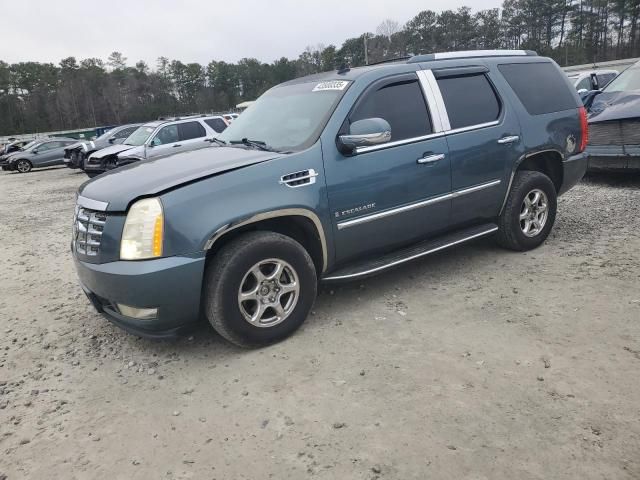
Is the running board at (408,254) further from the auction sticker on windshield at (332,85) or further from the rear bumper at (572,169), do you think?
the auction sticker on windshield at (332,85)

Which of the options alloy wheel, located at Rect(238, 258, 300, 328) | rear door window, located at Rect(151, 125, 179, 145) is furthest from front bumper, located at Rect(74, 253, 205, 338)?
rear door window, located at Rect(151, 125, 179, 145)

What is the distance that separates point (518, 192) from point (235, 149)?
2.70 m

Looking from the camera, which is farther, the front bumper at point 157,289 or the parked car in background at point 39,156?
the parked car in background at point 39,156

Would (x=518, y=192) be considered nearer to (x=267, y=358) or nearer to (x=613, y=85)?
(x=267, y=358)

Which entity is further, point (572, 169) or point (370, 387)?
point (572, 169)

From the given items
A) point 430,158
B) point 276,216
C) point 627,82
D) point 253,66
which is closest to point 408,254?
point 430,158

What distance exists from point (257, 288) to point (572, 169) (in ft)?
12.2

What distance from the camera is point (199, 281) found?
3131 millimetres

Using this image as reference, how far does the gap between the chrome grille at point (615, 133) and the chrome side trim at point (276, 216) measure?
5.72m

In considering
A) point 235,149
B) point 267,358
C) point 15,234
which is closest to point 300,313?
point 267,358

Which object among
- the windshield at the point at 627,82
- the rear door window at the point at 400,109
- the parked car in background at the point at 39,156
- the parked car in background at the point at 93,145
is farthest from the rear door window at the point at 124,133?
the rear door window at the point at 400,109

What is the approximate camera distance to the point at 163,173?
11.2 ft

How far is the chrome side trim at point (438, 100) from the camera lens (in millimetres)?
4184

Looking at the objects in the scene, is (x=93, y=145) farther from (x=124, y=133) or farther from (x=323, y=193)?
(x=323, y=193)
